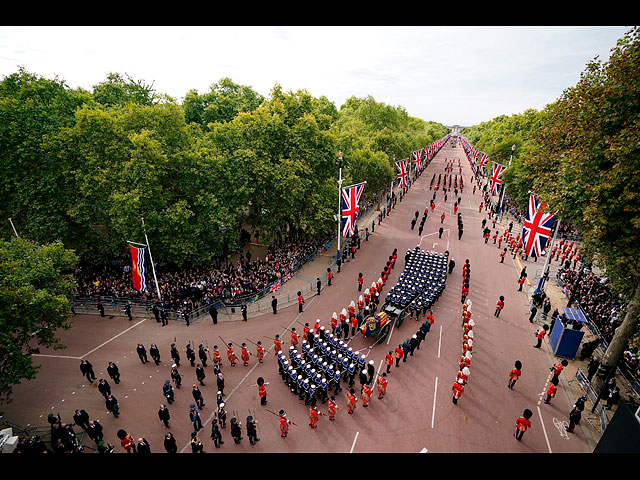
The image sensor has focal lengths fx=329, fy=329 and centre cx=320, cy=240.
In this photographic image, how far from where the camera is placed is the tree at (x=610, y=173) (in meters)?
11.8

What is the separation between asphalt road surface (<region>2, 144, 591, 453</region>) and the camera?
41.6ft

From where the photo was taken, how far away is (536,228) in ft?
63.9

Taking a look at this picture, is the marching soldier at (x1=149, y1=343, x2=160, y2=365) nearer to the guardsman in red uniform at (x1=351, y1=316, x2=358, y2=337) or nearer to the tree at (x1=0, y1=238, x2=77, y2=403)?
the tree at (x1=0, y1=238, x2=77, y2=403)

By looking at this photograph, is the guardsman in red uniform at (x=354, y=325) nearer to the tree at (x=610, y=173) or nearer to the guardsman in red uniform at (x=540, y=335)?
the guardsman in red uniform at (x=540, y=335)

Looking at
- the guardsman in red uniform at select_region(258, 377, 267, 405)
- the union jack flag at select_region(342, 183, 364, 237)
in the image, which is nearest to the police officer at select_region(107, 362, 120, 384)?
the guardsman in red uniform at select_region(258, 377, 267, 405)

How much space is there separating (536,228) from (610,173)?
7.95 meters

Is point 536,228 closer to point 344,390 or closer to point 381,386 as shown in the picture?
point 381,386

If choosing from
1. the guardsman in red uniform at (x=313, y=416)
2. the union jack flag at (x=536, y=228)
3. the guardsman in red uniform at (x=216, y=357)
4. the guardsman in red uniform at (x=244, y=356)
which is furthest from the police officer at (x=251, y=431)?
the union jack flag at (x=536, y=228)

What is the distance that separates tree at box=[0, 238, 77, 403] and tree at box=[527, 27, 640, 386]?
21.7m

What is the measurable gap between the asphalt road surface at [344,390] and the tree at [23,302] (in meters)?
2.82

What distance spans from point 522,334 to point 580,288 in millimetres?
7254

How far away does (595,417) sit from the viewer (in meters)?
13.6

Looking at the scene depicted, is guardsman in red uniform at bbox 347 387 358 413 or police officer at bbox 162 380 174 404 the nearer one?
guardsman in red uniform at bbox 347 387 358 413
